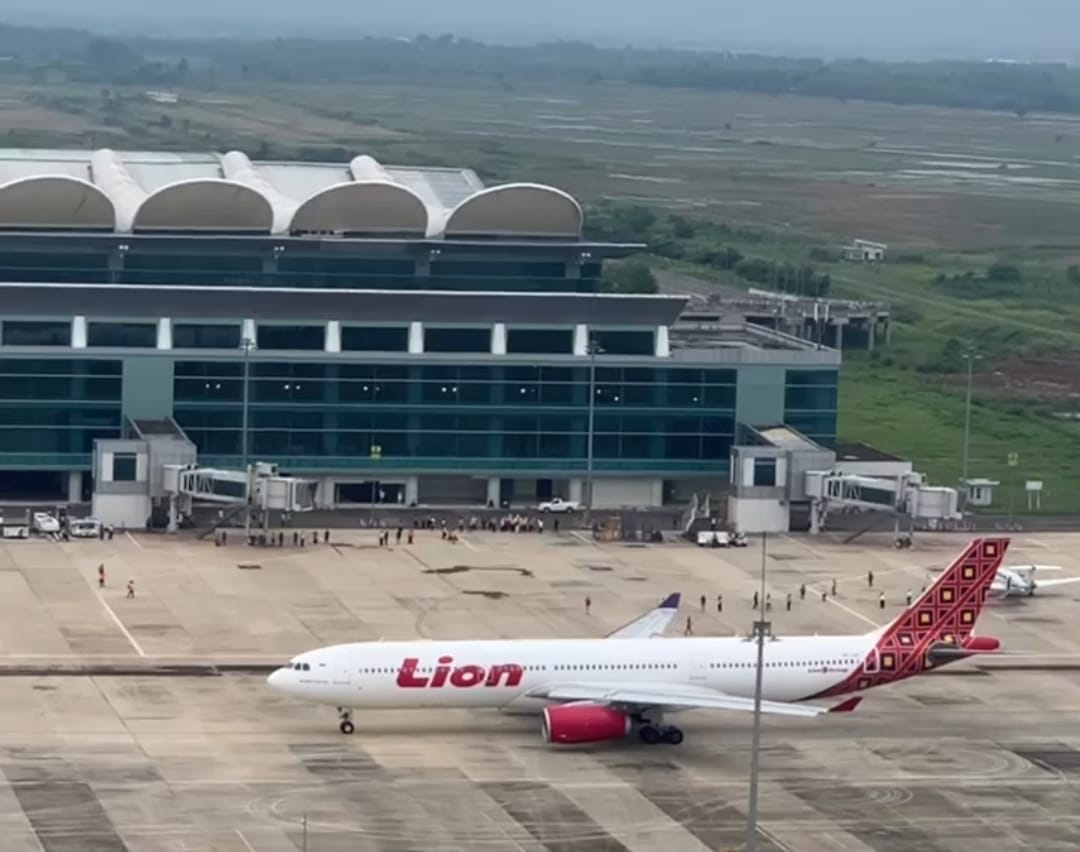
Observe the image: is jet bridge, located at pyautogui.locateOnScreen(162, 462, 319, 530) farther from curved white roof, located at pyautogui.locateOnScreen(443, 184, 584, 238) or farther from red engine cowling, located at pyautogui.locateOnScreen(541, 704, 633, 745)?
red engine cowling, located at pyautogui.locateOnScreen(541, 704, 633, 745)

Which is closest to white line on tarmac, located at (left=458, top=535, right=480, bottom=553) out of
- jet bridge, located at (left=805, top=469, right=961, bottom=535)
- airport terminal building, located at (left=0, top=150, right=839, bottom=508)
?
airport terminal building, located at (left=0, top=150, right=839, bottom=508)

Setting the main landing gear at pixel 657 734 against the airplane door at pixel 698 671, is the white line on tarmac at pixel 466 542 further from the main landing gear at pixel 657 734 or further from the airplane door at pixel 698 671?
the main landing gear at pixel 657 734

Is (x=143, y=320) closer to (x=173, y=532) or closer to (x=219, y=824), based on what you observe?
(x=173, y=532)

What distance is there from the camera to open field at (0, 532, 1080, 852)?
8200cm

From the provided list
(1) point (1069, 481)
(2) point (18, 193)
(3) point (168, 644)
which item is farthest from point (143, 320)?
(1) point (1069, 481)

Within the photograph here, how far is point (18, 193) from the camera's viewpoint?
481ft

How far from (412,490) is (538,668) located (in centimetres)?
5002

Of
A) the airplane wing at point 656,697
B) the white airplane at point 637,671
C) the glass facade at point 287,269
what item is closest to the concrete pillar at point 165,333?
the glass facade at point 287,269

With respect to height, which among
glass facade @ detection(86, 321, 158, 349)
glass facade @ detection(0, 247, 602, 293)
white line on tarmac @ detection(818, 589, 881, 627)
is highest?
glass facade @ detection(0, 247, 602, 293)

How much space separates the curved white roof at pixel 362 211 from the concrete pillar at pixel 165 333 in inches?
518

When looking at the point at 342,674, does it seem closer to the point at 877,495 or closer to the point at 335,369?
the point at 877,495

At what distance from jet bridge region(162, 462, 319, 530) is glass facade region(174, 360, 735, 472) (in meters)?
6.66

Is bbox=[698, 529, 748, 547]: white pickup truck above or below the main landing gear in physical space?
below

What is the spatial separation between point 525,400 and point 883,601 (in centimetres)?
2759
